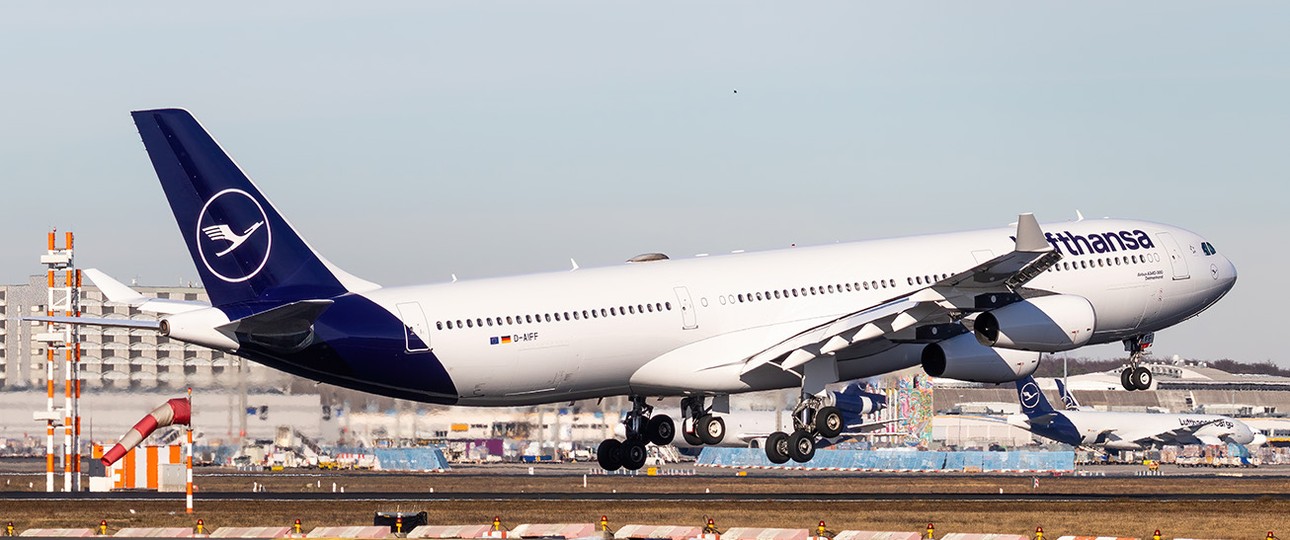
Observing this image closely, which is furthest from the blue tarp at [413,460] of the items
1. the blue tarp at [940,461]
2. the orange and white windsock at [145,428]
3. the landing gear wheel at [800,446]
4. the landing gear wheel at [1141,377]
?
the landing gear wheel at [800,446]

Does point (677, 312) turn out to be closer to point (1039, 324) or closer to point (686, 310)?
point (686, 310)

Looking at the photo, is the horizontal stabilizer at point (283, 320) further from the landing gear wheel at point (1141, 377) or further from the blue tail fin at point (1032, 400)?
the blue tail fin at point (1032, 400)

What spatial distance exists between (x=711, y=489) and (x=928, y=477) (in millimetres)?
18467

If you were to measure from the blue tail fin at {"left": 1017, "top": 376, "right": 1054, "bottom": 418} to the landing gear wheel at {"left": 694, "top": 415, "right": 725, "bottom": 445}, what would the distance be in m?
65.0

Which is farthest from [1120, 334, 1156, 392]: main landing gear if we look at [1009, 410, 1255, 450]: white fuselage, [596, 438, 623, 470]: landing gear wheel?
[1009, 410, 1255, 450]: white fuselage

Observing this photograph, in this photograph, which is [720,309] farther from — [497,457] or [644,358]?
[497,457]

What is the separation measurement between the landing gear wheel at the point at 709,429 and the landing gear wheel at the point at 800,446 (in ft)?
7.35

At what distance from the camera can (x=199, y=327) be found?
43906 mm

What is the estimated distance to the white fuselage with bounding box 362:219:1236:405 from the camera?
48.1m

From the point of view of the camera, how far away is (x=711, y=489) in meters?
71.5

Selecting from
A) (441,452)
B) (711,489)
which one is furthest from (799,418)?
(441,452)

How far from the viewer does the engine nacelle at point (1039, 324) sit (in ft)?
170

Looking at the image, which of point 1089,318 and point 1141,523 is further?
point 1089,318

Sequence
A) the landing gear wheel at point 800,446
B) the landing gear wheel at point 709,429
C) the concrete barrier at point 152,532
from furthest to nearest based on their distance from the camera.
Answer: the landing gear wheel at point 709,429 → the landing gear wheel at point 800,446 → the concrete barrier at point 152,532
